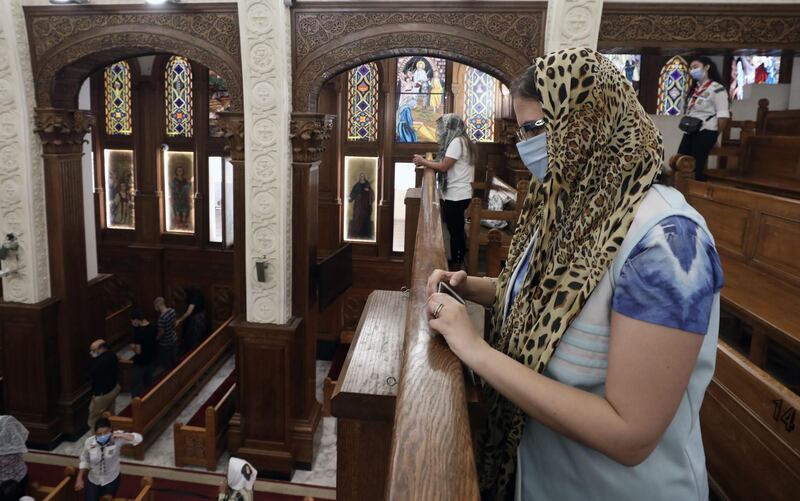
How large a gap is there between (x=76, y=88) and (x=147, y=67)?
4053 mm

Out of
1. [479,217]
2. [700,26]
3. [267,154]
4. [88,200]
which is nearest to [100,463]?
[267,154]

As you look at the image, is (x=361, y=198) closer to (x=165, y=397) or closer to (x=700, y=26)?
(x=165, y=397)

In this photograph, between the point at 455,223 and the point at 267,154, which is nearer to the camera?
the point at 455,223

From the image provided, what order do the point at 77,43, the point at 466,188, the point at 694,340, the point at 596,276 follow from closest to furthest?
the point at 694,340 < the point at 596,276 < the point at 466,188 < the point at 77,43

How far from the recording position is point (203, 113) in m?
10.9

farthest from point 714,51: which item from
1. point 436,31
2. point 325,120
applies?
point 325,120

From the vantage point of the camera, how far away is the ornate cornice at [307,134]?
6.36 metres

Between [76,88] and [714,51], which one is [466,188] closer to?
[714,51]

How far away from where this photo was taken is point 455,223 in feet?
16.9

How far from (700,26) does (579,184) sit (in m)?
5.58

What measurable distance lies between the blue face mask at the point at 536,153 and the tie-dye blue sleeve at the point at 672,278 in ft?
1.26

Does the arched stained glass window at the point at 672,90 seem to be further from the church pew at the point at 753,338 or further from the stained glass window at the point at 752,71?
the church pew at the point at 753,338

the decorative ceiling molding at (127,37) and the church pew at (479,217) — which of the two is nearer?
the church pew at (479,217)

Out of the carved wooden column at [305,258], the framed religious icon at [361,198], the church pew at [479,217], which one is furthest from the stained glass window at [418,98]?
the church pew at [479,217]
